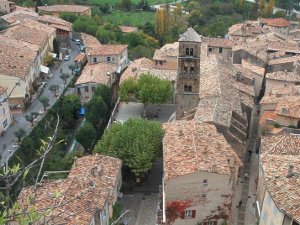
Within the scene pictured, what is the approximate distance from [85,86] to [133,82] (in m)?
A: 9.61

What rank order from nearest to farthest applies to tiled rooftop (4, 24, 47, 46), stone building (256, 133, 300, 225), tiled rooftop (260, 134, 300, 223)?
1. stone building (256, 133, 300, 225)
2. tiled rooftop (260, 134, 300, 223)
3. tiled rooftop (4, 24, 47, 46)

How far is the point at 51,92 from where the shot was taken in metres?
62.9

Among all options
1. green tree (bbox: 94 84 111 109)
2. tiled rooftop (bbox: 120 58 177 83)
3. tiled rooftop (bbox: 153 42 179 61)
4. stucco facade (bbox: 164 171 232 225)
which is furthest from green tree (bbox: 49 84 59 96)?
stucco facade (bbox: 164 171 232 225)

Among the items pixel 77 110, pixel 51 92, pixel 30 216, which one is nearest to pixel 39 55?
pixel 51 92

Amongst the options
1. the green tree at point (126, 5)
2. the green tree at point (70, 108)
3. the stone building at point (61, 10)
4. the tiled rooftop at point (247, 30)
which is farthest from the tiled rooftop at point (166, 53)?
the green tree at point (126, 5)

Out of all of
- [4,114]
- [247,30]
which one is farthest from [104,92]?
[247,30]

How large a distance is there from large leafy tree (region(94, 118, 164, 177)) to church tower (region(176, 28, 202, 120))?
9.18m

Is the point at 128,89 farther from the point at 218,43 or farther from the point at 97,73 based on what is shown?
the point at 218,43

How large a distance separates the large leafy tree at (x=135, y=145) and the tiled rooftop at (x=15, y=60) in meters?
21.1

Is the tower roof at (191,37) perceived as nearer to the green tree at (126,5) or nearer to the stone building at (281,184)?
the stone building at (281,184)

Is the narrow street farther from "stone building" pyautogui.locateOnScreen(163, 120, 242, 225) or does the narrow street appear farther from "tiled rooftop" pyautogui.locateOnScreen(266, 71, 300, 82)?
"tiled rooftop" pyautogui.locateOnScreen(266, 71, 300, 82)

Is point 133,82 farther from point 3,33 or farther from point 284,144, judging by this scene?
point 3,33

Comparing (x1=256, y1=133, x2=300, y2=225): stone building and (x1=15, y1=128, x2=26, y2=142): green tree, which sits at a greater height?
(x1=256, y1=133, x2=300, y2=225): stone building

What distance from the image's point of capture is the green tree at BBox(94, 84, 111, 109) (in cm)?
5731
